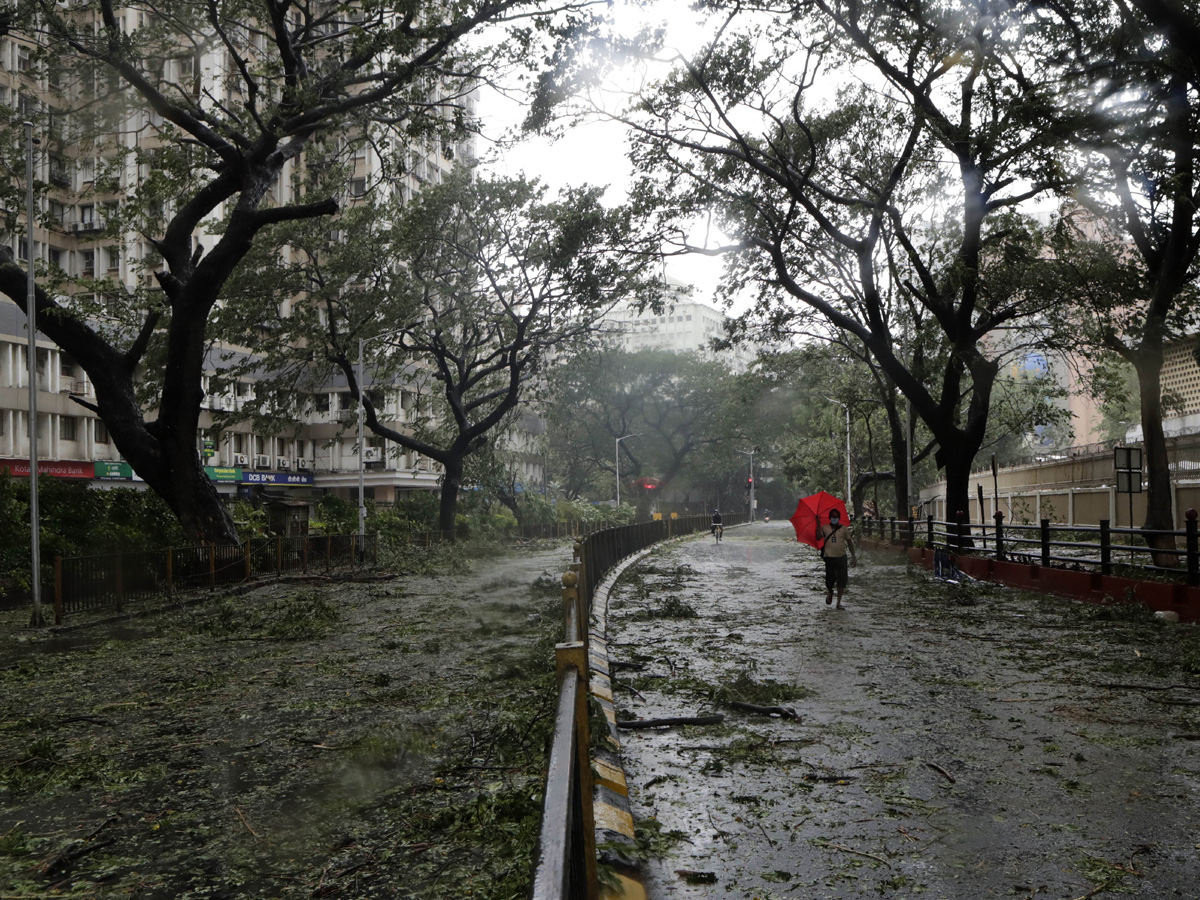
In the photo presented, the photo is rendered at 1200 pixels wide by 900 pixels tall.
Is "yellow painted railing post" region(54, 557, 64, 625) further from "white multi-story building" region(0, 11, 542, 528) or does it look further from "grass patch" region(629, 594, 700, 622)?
"grass patch" region(629, 594, 700, 622)

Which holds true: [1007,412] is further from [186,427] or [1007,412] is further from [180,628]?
[180,628]

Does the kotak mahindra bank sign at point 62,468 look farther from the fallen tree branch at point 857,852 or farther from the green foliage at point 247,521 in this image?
the fallen tree branch at point 857,852

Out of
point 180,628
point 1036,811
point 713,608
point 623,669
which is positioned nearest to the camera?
point 1036,811

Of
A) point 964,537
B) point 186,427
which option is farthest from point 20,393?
point 964,537

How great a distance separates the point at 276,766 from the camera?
6977mm

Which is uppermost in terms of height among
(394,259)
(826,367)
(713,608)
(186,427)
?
(394,259)

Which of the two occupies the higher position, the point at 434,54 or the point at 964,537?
the point at 434,54

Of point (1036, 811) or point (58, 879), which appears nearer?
point (58, 879)

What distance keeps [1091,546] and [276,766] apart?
14.9 m

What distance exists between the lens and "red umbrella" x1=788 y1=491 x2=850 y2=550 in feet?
57.0

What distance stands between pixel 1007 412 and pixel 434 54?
1068 inches

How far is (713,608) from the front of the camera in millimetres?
17531

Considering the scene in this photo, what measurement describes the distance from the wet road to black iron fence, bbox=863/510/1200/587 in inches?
71.7

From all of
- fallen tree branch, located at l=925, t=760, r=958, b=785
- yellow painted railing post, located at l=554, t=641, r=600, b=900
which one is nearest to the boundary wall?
fallen tree branch, located at l=925, t=760, r=958, b=785
